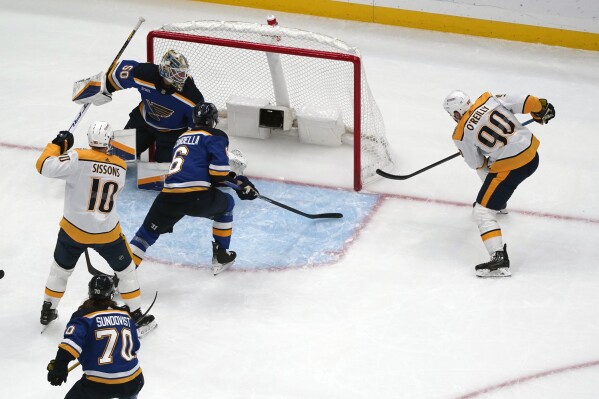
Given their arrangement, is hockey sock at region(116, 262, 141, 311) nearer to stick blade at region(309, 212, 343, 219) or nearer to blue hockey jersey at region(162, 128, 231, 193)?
blue hockey jersey at region(162, 128, 231, 193)

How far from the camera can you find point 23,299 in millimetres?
5023

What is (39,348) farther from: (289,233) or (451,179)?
(451,179)

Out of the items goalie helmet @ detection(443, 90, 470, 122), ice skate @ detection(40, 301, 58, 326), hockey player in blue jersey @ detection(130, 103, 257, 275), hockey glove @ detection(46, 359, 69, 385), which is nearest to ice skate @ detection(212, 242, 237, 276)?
hockey player in blue jersey @ detection(130, 103, 257, 275)

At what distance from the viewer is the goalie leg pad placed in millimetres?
5262

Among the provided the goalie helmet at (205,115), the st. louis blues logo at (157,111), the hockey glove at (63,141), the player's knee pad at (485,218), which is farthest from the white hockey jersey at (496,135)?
the hockey glove at (63,141)

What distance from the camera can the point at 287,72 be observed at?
6.64 m

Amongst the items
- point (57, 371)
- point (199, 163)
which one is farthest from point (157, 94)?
point (57, 371)

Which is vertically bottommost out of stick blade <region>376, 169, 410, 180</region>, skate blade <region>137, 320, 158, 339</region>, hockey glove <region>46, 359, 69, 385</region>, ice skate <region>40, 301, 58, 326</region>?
skate blade <region>137, 320, 158, 339</region>

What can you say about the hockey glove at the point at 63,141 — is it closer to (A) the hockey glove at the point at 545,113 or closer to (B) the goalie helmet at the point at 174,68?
(B) the goalie helmet at the point at 174,68

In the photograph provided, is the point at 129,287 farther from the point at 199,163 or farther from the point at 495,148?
the point at 495,148

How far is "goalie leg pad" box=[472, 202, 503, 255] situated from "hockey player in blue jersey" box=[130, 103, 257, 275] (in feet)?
3.52

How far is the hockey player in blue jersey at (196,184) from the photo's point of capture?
5.02 m

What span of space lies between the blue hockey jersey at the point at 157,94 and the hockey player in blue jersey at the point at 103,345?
1.91m

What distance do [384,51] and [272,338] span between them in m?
3.22
